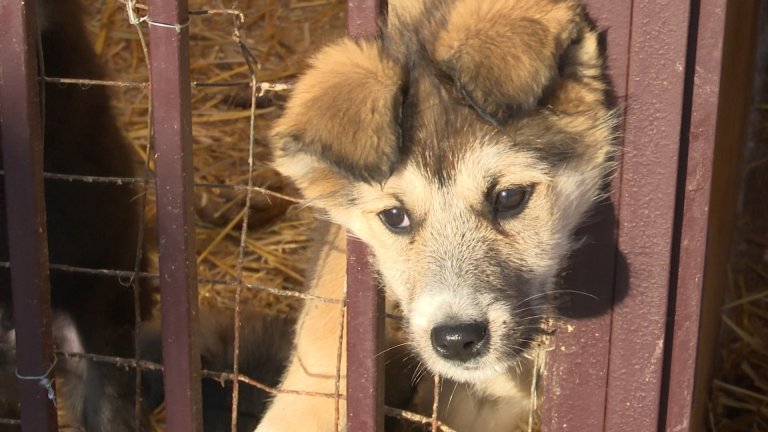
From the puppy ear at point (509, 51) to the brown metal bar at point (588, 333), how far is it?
0.31ft

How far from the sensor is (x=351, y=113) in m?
2.29

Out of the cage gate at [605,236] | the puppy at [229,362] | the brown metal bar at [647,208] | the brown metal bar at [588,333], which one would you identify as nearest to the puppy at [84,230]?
the puppy at [229,362]

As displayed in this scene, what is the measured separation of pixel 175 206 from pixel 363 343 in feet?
1.88

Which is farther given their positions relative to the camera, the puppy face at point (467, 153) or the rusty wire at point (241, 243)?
the rusty wire at point (241, 243)

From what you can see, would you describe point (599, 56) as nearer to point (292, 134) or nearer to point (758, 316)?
point (292, 134)

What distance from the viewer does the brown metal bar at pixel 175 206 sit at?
91.4 inches

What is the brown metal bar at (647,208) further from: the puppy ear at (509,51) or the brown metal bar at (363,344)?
the brown metal bar at (363,344)

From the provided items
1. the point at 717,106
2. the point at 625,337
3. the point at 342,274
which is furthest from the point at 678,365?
the point at 342,274

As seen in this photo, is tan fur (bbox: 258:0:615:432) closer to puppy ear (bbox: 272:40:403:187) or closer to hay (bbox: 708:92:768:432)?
puppy ear (bbox: 272:40:403:187)

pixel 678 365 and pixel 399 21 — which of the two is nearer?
pixel 678 365

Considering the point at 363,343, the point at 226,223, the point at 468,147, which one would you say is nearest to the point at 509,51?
the point at 468,147

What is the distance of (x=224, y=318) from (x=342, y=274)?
1506 millimetres

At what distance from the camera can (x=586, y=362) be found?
94.1 inches

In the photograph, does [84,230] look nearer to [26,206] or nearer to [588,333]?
[26,206]
